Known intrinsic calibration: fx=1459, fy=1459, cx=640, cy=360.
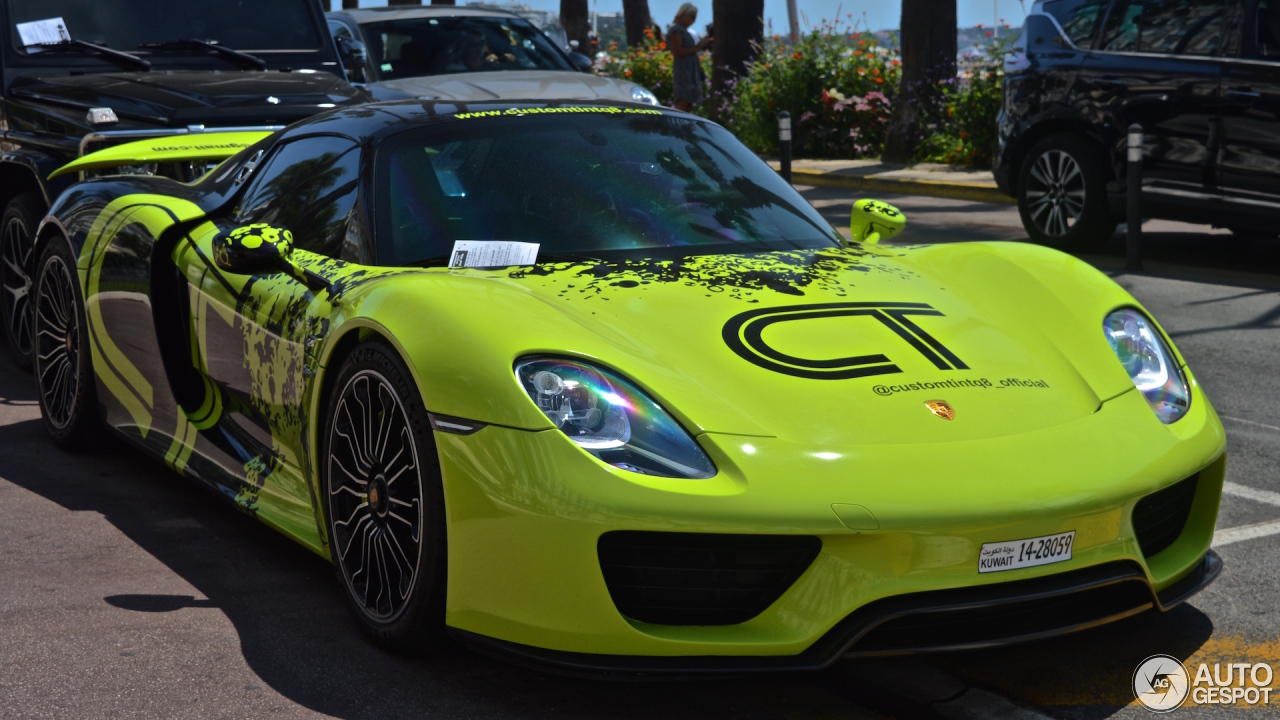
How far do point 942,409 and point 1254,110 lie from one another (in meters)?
6.46

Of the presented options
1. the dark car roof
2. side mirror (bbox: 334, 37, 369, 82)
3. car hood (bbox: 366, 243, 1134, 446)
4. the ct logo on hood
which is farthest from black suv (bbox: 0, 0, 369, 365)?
the ct logo on hood

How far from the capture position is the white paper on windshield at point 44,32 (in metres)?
7.71

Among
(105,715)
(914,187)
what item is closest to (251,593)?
(105,715)

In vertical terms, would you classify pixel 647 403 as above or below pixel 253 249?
below

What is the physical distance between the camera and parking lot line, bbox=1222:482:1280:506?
4.51 meters

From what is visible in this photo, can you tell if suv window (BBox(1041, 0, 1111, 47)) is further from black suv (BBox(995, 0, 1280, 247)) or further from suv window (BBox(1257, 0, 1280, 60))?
suv window (BBox(1257, 0, 1280, 60))

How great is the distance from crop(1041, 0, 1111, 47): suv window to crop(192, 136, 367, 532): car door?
6778 millimetres

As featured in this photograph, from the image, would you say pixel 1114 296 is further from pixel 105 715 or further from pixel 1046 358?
pixel 105 715

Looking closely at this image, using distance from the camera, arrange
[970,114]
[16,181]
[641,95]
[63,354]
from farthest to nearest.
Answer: [970,114]
[641,95]
[16,181]
[63,354]

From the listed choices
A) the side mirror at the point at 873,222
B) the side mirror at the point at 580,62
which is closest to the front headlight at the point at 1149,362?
the side mirror at the point at 873,222

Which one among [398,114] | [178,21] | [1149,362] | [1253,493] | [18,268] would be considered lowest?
[1253,493]

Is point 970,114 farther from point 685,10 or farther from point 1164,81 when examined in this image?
point 1164,81

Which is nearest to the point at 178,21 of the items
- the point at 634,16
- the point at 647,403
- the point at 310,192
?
the point at 310,192

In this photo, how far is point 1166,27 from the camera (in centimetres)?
926
